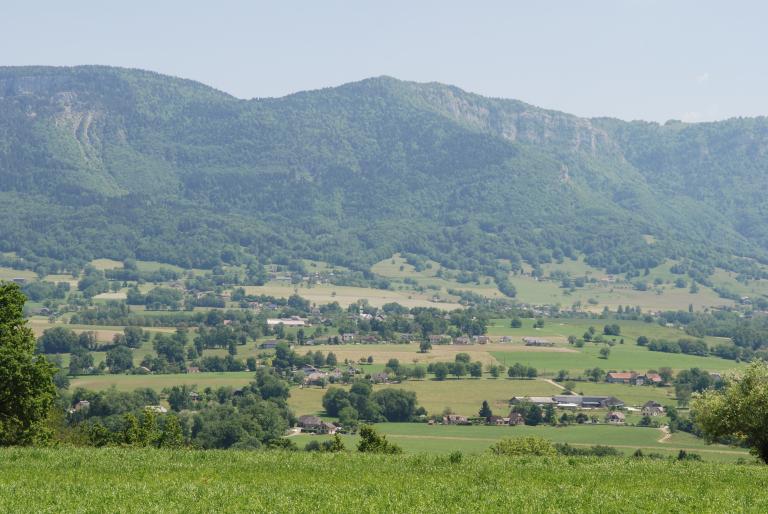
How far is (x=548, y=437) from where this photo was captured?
98.2 m

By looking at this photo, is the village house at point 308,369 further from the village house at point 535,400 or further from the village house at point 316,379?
the village house at point 535,400

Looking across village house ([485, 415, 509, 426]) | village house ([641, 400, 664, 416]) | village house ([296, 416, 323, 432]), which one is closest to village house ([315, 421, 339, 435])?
village house ([296, 416, 323, 432])

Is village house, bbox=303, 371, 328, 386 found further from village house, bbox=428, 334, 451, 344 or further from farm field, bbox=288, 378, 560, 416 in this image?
village house, bbox=428, 334, 451, 344

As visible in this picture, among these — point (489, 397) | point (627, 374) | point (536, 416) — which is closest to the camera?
point (536, 416)

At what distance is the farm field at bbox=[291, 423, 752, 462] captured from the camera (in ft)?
296

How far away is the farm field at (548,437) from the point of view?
9012 cm

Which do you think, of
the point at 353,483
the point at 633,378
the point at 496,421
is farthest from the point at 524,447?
the point at 633,378

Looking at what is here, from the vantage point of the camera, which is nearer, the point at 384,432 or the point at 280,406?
the point at 384,432

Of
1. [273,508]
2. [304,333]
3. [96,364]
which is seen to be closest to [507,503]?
[273,508]

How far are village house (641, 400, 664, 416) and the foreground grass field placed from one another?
7390 cm

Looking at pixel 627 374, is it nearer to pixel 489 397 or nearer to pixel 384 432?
pixel 489 397

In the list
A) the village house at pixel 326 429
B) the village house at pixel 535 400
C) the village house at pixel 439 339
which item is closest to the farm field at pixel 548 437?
the village house at pixel 326 429

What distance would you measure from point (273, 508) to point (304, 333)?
166985mm

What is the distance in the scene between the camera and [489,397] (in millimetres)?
123188
